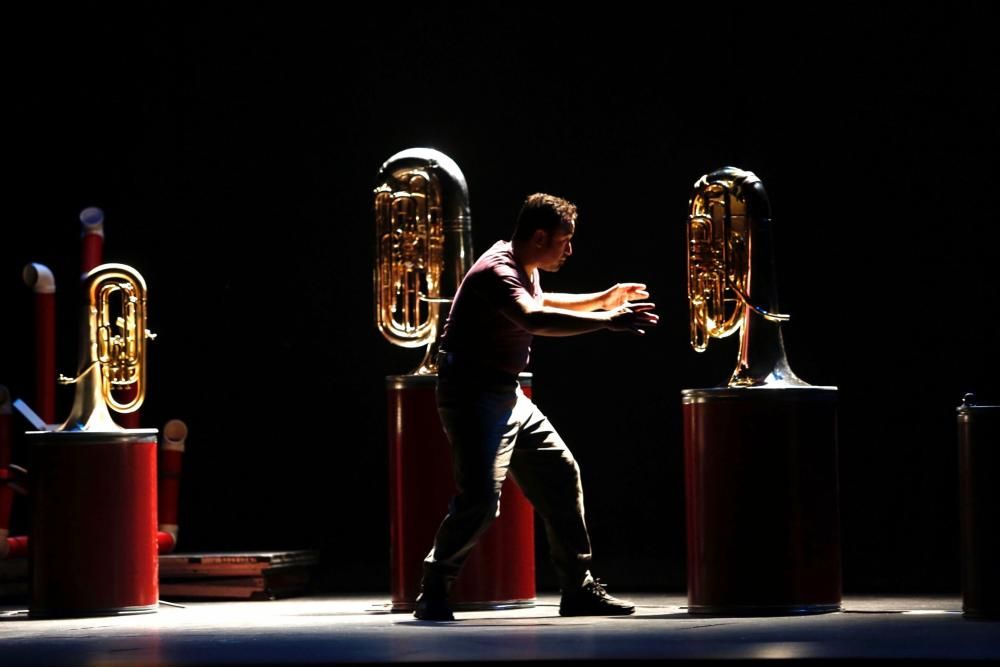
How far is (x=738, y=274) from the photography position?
6223mm

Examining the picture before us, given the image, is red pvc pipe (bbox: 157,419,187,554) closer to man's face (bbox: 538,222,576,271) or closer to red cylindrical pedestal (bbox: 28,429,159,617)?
red cylindrical pedestal (bbox: 28,429,159,617)

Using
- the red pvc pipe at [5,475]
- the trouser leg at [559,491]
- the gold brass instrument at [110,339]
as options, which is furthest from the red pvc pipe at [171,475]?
the trouser leg at [559,491]

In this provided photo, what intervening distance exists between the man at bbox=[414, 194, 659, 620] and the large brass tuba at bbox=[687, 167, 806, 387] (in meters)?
0.26

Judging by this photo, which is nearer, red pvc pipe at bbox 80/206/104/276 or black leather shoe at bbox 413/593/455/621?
black leather shoe at bbox 413/593/455/621

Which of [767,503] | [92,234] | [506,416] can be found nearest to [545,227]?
[506,416]

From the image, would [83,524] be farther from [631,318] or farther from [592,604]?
[631,318]

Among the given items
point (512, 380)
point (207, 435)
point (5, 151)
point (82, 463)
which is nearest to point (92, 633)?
point (82, 463)

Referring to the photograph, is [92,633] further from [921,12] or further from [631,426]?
[921,12]

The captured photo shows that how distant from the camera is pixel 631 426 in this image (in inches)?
324

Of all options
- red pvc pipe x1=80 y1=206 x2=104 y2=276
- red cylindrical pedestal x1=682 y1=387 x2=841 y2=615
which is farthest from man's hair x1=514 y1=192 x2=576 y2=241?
red pvc pipe x1=80 y1=206 x2=104 y2=276

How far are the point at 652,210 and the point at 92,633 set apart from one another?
11.1 ft

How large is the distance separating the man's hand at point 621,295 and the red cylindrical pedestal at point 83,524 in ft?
6.18

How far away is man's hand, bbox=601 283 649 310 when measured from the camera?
20.4 feet

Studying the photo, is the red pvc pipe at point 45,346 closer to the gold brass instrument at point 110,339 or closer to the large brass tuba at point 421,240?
the gold brass instrument at point 110,339
